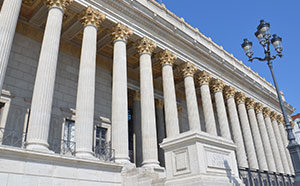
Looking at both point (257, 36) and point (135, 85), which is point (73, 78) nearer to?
point (135, 85)

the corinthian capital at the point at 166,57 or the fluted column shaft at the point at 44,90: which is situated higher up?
the corinthian capital at the point at 166,57

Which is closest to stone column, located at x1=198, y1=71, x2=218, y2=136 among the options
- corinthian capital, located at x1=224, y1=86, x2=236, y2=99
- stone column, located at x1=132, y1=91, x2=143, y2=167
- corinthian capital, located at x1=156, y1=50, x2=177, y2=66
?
corinthian capital, located at x1=224, y1=86, x2=236, y2=99

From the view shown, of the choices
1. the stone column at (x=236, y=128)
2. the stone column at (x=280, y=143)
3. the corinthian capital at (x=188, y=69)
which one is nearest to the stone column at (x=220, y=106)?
the stone column at (x=236, y=128)

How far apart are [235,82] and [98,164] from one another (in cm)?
2051

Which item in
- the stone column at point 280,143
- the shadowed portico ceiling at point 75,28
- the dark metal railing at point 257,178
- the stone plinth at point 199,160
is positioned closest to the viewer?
the stone plinth at point 199,160

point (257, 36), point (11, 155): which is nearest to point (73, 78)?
point (11, 155)

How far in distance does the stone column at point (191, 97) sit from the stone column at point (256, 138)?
1110cm

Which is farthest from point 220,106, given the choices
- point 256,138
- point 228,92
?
point 256,138

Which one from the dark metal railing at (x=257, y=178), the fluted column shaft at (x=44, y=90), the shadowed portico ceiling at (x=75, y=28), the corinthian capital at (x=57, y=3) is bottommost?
the dark metal railing at (x=257, y=178)

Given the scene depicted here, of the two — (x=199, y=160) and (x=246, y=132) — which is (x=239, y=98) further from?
(x=199, y=160)

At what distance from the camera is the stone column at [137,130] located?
22.1 m

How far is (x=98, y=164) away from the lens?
12.9 metres

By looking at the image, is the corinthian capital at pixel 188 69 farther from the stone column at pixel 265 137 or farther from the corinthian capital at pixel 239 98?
the stone column at pixel 265 137

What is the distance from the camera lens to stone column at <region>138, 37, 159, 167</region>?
52.9 feet
